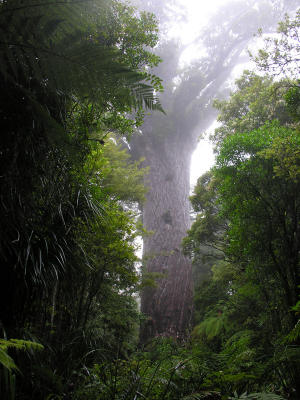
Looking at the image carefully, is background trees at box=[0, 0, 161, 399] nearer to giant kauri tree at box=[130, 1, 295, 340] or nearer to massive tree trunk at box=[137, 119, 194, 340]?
massive tree trunk at box=[137, 119, 194, 340]

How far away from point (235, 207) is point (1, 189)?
280 cm

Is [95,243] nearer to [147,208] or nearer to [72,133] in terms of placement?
[72,133]

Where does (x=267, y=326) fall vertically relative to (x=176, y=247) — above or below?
below

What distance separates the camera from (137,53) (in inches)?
130

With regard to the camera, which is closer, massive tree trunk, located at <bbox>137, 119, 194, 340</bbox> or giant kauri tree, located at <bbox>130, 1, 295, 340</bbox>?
massive tree trunk, located at <bbox>137, 119, 194, 340</bbox>

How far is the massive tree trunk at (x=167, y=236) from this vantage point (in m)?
7.17

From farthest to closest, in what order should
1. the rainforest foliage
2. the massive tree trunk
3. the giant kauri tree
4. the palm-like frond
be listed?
the giant kauri tree, the massive tree trunk, the rainforest foliage, the palm-like frond

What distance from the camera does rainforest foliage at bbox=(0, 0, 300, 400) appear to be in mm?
1844

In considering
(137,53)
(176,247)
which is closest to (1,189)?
(137,53)

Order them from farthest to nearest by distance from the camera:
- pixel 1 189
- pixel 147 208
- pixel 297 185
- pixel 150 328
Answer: pixel 147 208, pixel 150 328, pixel 297 185, pixel 1 189

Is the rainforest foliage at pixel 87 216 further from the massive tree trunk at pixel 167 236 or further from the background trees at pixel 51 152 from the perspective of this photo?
the massive tree trunk at pixel 167 236

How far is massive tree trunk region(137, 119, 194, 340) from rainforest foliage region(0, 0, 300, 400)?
2633 mm

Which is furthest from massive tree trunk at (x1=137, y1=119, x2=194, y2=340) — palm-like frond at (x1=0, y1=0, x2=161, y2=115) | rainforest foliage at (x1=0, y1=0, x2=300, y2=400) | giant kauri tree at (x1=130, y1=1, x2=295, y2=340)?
palm-like frond at (x1=0, y1=0, x2=161, y2=115)

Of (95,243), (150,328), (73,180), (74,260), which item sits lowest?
(150,328)
